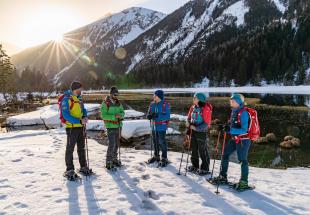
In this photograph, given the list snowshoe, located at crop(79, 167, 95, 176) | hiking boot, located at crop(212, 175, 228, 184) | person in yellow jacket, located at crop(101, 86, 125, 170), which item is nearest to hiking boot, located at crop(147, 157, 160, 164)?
person in yellow jacket, located at crop(101, 86, 125, 170)

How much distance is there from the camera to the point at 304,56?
421 ft

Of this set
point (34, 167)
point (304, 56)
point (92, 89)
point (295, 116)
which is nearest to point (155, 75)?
point (92, 89)

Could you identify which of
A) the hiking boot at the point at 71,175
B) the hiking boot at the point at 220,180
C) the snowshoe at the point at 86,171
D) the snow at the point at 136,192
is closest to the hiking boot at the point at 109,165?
the snow at the point at 136,192

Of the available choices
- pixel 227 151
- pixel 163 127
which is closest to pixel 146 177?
pixel 163 127

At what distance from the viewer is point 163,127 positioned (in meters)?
10.4

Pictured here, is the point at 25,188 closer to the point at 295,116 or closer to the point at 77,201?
the point at 77,201

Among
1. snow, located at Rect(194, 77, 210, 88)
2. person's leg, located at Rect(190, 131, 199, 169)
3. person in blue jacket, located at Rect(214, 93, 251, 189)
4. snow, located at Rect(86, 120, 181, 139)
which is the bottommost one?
snow, located at Rect(86, 120, 181, 139)

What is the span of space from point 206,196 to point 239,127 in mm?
1951

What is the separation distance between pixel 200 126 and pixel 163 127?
1.71 meters

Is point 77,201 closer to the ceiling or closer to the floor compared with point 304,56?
closer to the floor

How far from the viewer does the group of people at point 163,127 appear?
7.89 m

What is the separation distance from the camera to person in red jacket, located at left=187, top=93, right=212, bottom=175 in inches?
359

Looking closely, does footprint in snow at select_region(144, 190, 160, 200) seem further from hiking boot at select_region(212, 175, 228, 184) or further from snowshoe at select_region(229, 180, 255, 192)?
snowshoe at select_region(229, 180, 255, 192)

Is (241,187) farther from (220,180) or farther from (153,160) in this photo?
(153,160)
